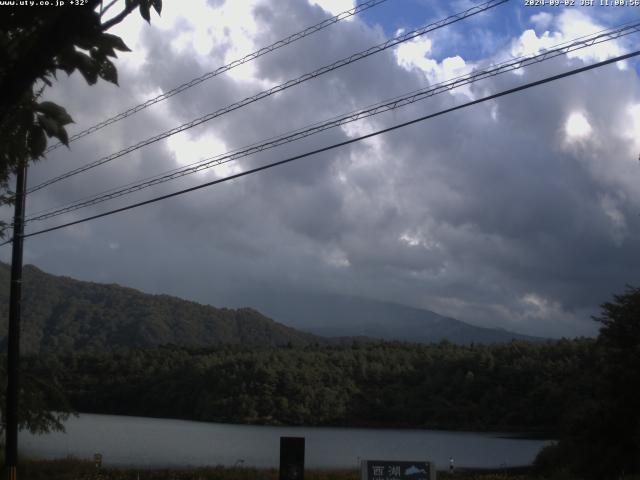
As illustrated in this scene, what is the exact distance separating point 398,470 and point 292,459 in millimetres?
2377

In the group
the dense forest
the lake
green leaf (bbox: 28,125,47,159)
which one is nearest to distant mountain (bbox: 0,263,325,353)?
the dense forest

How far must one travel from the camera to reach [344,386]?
77.4 m

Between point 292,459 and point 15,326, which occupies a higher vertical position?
point 15,326

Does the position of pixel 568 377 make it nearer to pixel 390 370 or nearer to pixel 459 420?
pixel 459 420

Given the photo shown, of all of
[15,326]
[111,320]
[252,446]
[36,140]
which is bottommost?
[252,446]

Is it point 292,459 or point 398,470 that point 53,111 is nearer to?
point 398,470

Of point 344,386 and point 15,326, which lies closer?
point 15,326

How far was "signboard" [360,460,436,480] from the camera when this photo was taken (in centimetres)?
1350

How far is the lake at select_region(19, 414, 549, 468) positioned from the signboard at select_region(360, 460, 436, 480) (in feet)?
73.5

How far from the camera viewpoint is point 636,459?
26.6 meters

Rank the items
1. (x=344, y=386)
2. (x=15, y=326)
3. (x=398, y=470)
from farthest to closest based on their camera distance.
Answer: (x=344, y=386)
(x=15, y=326)
(x=398, y=470)

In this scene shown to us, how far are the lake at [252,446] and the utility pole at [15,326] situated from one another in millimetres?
15683

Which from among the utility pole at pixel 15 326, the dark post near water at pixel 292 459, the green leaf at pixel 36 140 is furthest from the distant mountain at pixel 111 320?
the green leaf at pixel 36 140

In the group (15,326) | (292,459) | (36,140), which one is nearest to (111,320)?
(15,326)
